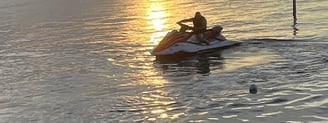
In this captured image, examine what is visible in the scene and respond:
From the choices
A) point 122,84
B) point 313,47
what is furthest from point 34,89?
point 313,47

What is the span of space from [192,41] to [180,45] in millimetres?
832

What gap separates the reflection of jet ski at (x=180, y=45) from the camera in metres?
25.0

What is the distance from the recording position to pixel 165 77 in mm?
21109

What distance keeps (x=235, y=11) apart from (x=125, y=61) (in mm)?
23807

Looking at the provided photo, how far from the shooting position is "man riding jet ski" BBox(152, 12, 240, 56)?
2508 centimetres

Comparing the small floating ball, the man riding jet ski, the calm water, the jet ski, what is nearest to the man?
the man riding jet ski

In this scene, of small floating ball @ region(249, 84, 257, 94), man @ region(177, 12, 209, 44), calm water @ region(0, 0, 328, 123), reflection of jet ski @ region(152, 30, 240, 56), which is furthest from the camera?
man @ region(177, 12, 209, 44)

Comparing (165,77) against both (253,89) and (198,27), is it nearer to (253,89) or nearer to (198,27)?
(253,89)

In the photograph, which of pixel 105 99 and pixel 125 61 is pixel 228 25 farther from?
pixel 105 99

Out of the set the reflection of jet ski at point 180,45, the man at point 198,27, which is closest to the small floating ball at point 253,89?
the reflection of jet ski at point 180,45

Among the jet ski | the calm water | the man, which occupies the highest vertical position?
the man

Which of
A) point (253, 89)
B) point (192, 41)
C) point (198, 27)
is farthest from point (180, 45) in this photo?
point (253, 89)

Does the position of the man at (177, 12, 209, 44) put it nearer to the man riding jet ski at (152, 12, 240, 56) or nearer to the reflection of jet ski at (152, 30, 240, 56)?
the man riding jet ski at (152, 12, 240, 56)

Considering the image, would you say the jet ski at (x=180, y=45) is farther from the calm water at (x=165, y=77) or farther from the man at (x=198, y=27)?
the calm water at (x=165, y=77)
